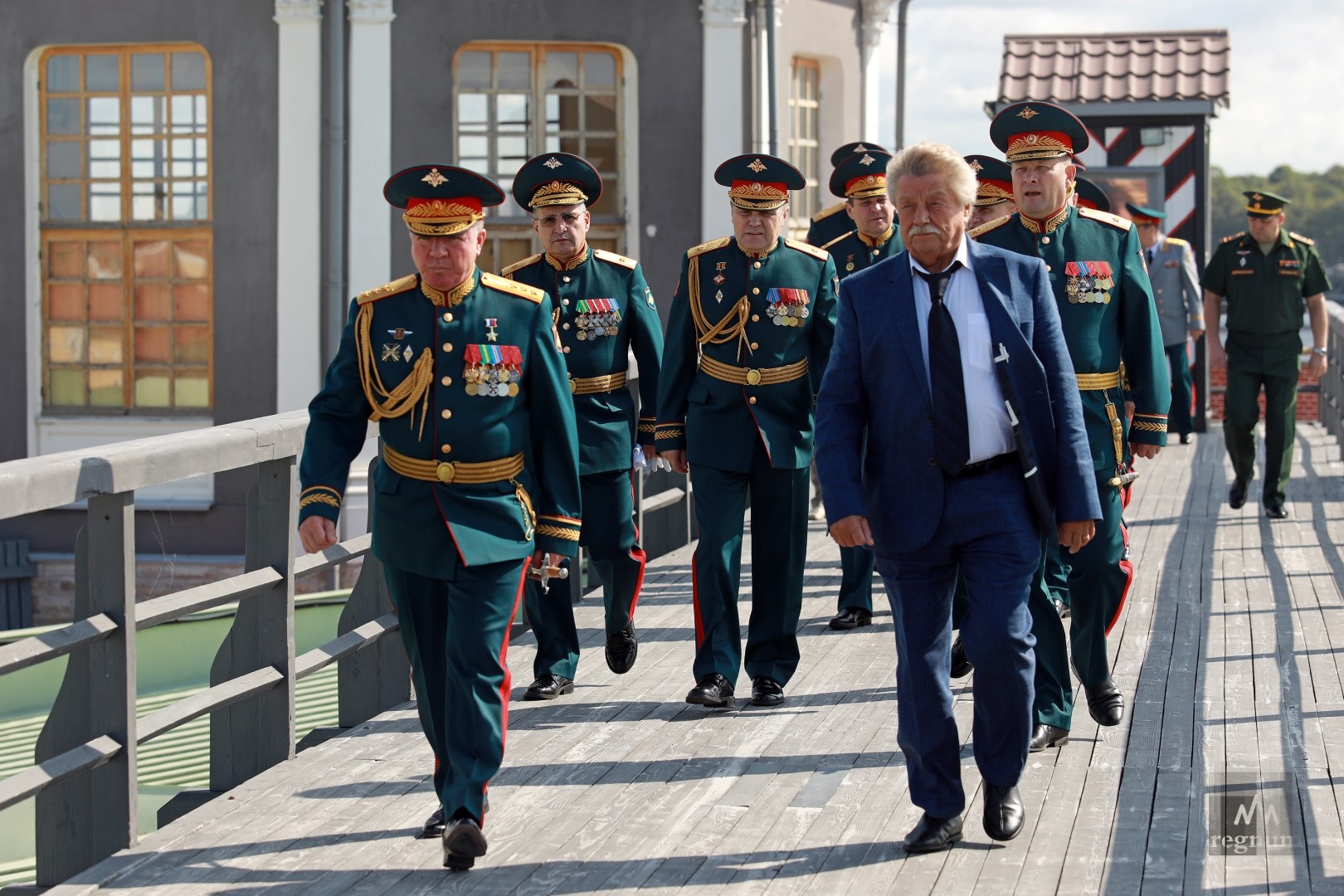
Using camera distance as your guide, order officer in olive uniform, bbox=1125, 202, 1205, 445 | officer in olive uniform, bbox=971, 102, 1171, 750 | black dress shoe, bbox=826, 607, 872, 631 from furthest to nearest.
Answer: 1. officer in olive uniform, bbox=1125, 202, 1205, 445
2. black dress shoe, bbox=826, 607, 872, 631
3. officer in olive uniform, bbox=971, 102, 1171, 750

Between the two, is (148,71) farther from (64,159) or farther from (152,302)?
(152,302)

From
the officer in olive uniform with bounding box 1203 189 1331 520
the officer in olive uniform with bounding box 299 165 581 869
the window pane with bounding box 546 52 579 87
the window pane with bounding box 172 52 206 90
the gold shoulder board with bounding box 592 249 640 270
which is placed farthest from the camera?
the window pane with bounding box 172 52 206 90

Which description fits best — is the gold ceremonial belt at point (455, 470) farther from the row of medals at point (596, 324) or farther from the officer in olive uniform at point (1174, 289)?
the officer in olive uniform at point (1174, 289)

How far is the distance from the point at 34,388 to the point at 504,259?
467cm

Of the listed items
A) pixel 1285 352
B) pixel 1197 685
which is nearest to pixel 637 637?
pixel 1197 685

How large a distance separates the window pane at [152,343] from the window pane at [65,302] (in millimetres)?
587

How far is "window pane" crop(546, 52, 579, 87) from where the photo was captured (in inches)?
672

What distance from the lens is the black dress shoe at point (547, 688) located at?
7.30 m

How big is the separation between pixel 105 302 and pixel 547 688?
12045mm

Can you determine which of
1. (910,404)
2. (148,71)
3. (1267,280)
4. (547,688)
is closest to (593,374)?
(547,688)

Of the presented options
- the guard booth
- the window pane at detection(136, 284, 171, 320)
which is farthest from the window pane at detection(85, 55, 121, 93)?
the guard booth

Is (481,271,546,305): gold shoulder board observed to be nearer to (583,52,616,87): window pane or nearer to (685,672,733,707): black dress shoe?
(685,672,733,707): black dress shoe

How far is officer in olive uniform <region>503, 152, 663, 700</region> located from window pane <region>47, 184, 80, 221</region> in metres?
11.5

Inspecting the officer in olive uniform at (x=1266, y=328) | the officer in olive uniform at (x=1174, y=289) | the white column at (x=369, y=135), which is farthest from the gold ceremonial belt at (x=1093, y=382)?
the white column at (x=369, y=135)
